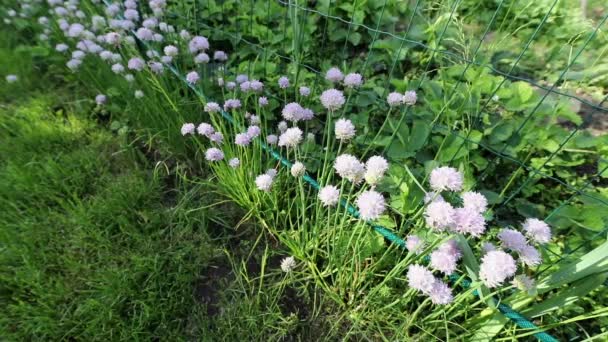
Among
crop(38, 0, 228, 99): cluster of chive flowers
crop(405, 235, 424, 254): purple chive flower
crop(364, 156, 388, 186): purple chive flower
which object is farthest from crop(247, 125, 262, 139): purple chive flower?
crop(405, 235, 424, 254): purple chive flower

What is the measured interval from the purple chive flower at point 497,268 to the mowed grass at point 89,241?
1.09 meters

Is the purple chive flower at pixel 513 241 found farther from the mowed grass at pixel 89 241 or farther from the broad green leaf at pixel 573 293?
the mowed grass at pixel 89 241

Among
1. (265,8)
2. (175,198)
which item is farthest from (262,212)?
(265,8)

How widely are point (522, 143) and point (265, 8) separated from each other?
1712 millimetres

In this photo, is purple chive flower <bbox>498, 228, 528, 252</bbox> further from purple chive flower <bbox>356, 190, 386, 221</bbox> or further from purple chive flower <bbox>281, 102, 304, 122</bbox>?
purple chive flower <bbox>281, 102, 304, 122</bbox>

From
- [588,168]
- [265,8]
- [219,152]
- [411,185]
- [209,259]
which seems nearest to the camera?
[411,185]

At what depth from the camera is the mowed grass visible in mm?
1450

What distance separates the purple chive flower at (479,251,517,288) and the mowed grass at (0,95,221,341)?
43.0 inches

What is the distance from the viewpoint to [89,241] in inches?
66.9

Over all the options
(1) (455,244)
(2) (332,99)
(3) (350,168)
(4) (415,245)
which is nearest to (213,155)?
(2) (332,99)

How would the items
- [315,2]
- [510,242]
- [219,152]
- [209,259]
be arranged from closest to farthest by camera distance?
1. [510,242]
2. [219,152]
3. [209,259]
4. [315,2]

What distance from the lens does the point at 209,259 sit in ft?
5.46

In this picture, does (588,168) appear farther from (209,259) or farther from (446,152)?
(209,259)

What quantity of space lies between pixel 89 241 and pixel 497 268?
1646 mm
